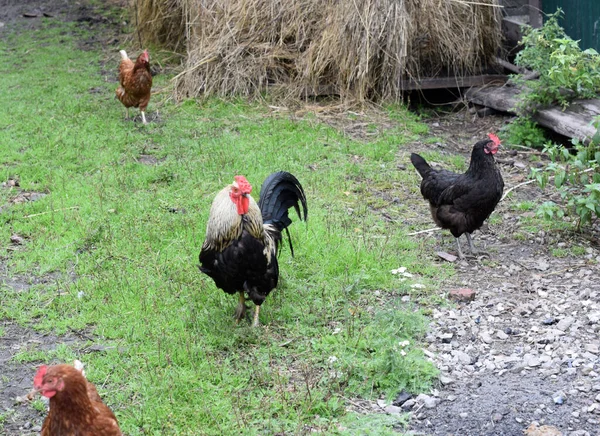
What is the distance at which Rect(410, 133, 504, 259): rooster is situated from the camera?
690 cm

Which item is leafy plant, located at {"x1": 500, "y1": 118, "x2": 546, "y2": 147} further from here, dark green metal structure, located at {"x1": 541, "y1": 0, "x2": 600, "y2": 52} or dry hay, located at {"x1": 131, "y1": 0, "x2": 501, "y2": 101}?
dry hay, located at {"x1": 131, "y1": 0, "x2": 501, "y2": 101}

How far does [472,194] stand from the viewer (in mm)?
6906

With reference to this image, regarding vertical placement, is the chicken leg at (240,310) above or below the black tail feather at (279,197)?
below

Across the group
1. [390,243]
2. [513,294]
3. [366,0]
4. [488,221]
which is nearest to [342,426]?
[513,294]

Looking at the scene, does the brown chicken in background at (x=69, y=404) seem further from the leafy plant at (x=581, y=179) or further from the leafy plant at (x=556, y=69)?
the leafy plant at (x=556, y=69)

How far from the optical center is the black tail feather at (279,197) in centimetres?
619

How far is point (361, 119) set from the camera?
10.7m

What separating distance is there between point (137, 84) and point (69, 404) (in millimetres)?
7251

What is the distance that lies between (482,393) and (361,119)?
6.30m

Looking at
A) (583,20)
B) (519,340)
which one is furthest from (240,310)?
(583,20)

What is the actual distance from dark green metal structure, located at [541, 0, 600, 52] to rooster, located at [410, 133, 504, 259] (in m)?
4.33

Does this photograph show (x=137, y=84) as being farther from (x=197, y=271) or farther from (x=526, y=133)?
(x=526, y=133)

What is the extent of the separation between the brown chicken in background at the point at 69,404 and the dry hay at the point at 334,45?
25.7 ft

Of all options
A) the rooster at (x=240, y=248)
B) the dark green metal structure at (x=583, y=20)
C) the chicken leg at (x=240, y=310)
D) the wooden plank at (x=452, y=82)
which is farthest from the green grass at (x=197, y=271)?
the dark green metal structure at (x=583, y=20)
